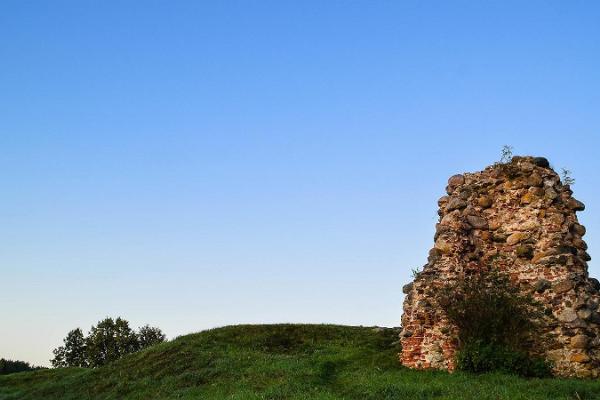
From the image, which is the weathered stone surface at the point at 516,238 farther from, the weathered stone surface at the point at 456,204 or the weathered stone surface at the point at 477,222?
the weathered stone surface at the point at 456,204

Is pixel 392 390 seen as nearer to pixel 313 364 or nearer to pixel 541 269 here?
pixel 313 364

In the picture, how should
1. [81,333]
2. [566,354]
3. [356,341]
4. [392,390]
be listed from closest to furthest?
1. [392,390]
2. [566,354]
3. [356,341]
4. [81,333]

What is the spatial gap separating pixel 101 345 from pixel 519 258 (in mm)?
53739

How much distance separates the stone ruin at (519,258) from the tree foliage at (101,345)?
1825 inches

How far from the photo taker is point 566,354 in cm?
1808

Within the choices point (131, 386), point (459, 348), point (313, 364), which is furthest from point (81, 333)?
point (459, 348)

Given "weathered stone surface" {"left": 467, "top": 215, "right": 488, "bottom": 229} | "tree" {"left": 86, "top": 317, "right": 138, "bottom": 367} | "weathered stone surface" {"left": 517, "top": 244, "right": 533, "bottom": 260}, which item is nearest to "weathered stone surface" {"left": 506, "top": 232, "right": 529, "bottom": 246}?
"weathered stone surface" {"left": 517, "top": 244, "right": 533, "bottom": 260}

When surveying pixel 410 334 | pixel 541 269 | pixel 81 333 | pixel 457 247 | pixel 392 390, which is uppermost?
pixel 81 333

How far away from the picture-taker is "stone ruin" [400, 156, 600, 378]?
1839cm

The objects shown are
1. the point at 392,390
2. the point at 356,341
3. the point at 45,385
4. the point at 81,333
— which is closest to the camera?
the point at 392,390

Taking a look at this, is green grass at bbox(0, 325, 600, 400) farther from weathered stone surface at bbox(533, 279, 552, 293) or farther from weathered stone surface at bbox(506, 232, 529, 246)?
weathered stone surface at bbox(506, 232, 529, 246)

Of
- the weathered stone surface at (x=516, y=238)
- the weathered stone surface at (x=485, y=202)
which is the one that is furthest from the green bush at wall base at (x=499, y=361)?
the weathered stone surface at (x=485, y=202)

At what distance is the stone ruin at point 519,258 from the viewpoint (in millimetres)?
18391

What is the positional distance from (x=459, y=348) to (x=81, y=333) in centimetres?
5964
